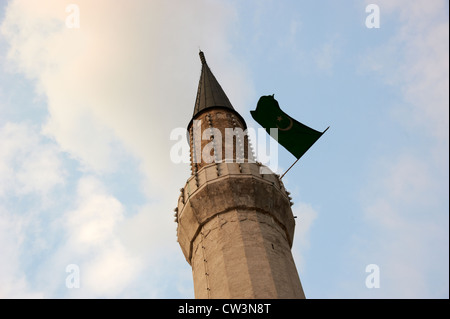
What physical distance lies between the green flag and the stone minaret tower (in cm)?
121

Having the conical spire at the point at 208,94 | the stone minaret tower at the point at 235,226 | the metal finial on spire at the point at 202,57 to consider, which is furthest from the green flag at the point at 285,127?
the metal finial on spire at the point at 202,57

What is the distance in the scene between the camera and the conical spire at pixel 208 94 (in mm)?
19453

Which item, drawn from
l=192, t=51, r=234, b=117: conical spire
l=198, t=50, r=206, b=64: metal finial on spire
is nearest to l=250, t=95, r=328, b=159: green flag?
l=192, t=51, r=234, b=117: conical spire

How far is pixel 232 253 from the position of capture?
1288 centimetres

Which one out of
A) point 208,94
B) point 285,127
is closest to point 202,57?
point 208,94

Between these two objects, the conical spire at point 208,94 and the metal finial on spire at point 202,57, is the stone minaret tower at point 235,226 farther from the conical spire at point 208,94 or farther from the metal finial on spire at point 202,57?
the metal finial on spire at point 202,57

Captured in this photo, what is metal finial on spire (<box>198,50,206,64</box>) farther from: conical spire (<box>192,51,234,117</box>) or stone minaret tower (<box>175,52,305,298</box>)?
stone minaret tower (<box>175,52,305,298</box>)

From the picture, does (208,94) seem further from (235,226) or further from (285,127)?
(235,226)

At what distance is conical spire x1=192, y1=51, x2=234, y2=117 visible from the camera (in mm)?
19453

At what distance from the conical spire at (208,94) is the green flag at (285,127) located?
2649 millimetres

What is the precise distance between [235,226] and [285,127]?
4.72 meters
